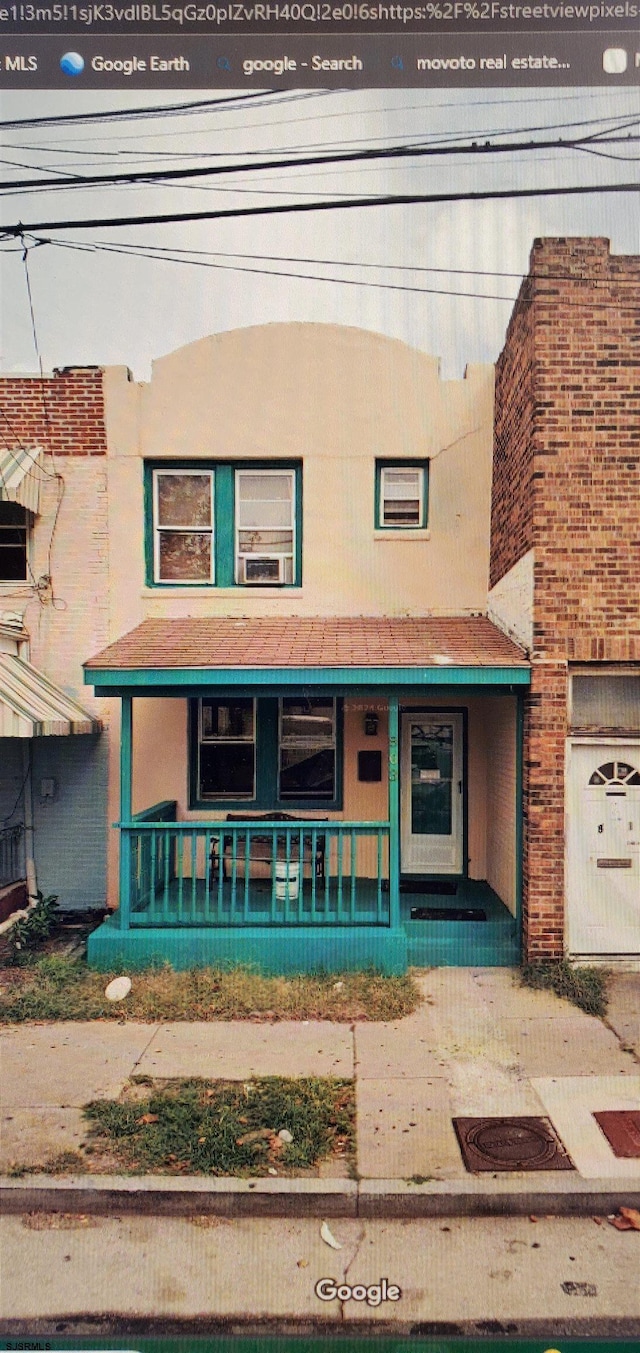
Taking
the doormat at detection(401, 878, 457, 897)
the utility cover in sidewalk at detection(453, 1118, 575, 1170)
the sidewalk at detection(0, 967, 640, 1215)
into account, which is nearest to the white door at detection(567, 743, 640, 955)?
the sidewalk at detection(0, 967, 640, 1215)

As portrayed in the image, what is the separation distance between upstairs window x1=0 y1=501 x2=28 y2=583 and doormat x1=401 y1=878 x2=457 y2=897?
4261 millimetres

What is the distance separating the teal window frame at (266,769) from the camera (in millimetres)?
6348

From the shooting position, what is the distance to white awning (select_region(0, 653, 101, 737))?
16.7ft

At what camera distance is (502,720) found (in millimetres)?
5703

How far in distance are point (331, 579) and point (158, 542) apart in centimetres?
158

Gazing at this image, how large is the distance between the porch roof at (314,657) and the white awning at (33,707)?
53 cm

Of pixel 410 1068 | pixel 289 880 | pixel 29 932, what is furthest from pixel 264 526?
pixel 410 1068

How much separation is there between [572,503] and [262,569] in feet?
8.94

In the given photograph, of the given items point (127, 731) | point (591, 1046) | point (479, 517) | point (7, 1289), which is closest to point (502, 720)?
point (479, 517)

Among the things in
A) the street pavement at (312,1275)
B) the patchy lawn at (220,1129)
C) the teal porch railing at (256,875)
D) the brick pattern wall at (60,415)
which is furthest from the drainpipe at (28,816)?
the street pavement at (312,1275)

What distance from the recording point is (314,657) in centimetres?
508

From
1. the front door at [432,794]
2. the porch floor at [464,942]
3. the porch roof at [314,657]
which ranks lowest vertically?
the porch floor at [464,942]

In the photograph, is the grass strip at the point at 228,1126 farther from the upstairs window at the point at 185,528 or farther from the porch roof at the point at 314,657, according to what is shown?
the upstairs window at the point at 185,528

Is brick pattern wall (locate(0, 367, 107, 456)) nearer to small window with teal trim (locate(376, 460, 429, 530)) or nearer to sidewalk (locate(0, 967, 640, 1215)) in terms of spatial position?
small window with teal trim (locate(376, 460, 429, 530))
